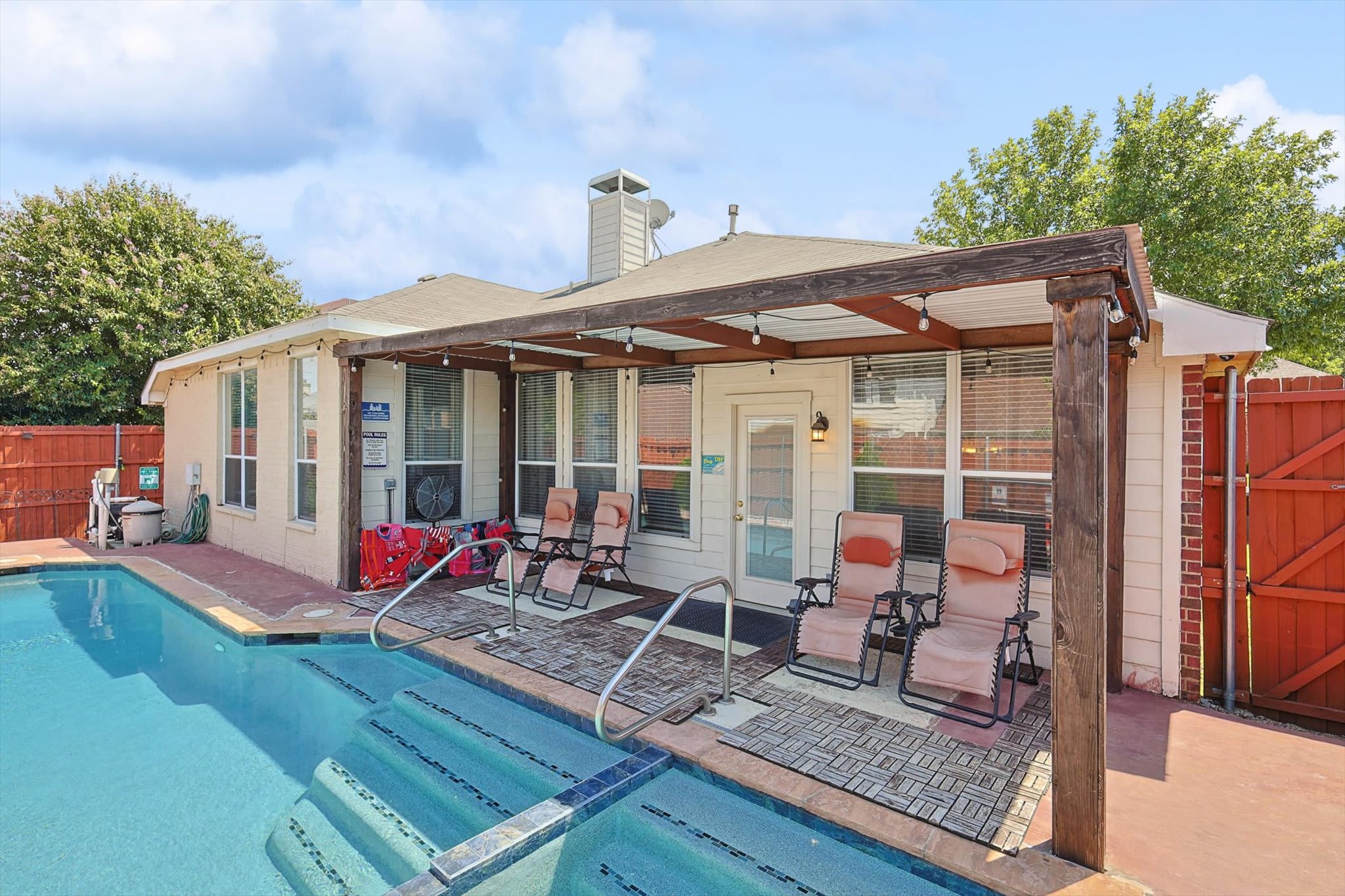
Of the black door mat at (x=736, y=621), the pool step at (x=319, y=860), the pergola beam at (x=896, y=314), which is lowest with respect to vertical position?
the pool step at (x=319, y=860)

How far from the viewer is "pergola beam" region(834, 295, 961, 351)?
3.58 m

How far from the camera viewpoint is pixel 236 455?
9.76 metres

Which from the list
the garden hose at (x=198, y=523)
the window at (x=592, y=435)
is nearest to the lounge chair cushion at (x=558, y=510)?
the window at (x=592, y=435)

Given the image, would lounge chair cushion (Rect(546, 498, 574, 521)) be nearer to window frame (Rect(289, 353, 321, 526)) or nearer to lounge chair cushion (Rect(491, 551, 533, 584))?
lounge chair cushion (Rect(491, 551, 533, 584))

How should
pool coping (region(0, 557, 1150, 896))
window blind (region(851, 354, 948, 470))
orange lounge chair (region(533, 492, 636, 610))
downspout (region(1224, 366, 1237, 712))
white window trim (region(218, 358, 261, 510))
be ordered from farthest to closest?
white window trim (region(218, 358, 261, 510)), orange lounge chair (region(533, 492, 636, 610)), window blind (region(851, 354, 948, 470)), downspout (region(1224, 366, 1237, 712)), pool coping (region(0, 557, 1150, 896))

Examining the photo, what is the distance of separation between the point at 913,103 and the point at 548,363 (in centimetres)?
1223

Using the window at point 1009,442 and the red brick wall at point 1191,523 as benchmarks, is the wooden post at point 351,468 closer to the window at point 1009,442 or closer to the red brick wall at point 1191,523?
the window at point 1009,442

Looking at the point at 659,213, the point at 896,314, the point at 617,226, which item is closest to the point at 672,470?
the point at 896,314

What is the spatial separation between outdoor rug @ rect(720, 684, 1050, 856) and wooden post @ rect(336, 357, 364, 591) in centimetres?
498

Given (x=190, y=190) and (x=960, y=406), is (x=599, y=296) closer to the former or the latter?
(x=960, y=406)

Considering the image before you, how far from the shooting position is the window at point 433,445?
25.3 feet

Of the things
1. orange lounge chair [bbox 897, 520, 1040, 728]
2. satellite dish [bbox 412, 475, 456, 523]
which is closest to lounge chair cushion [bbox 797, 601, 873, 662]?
orange lounge chair [bbox 897, 520, 1040, 728]

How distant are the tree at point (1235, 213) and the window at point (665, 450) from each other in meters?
10.4

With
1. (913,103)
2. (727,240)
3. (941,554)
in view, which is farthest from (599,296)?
(913,103)
